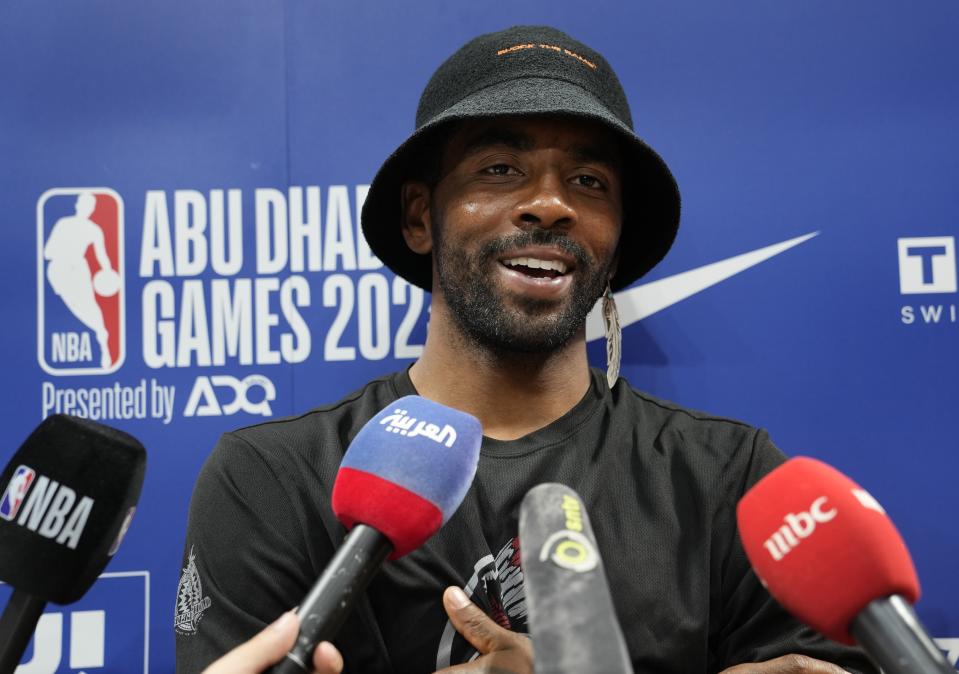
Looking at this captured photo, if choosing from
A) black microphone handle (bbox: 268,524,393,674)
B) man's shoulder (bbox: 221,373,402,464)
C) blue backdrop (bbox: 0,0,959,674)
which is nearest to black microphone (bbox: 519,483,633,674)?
black microphone handle (bbox: 268,524,393,674)

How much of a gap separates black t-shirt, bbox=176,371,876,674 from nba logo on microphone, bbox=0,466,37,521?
448mm

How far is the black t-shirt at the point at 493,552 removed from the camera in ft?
3.45

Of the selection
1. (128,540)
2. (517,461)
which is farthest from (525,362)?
(128,540)

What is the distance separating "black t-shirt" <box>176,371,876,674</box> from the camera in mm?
1051

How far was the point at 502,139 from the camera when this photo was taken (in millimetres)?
1220

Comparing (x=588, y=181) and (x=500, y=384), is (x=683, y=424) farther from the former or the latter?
(x=588, y=181)

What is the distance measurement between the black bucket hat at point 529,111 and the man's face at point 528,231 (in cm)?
5

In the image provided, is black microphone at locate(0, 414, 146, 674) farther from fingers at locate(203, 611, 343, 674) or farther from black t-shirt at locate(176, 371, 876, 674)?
black t-shirt at locate(176, 371, 876, 674)

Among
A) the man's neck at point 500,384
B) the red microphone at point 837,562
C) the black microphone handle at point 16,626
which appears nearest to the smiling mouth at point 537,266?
the man's neck at point 500,384

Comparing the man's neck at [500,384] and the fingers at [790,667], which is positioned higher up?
the man's neck at [500,384]

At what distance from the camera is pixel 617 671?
15.8 inches

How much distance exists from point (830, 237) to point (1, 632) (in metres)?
1.32

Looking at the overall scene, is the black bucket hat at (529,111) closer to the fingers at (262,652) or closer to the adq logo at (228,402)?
the adq logo at (228,402)

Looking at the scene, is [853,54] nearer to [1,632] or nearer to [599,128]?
[599,128]
